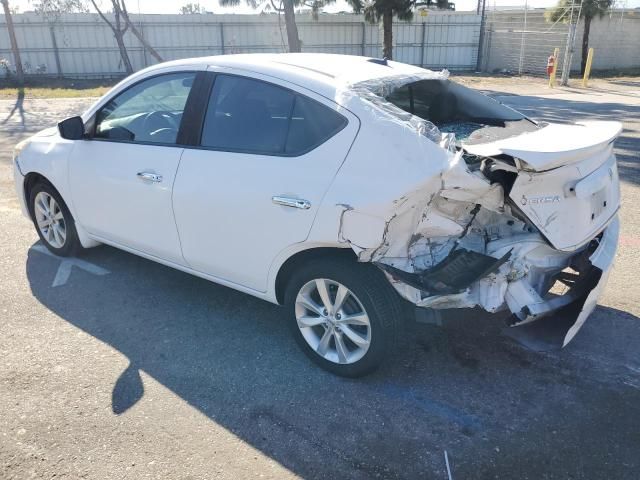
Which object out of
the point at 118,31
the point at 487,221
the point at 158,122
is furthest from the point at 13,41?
the point at 487,221

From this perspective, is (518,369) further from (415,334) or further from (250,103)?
(250,103)

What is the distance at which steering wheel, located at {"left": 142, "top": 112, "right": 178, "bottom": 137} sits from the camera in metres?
3.69

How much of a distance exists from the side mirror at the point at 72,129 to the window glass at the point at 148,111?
4.8 inches

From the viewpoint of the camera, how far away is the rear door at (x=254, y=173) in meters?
2.95

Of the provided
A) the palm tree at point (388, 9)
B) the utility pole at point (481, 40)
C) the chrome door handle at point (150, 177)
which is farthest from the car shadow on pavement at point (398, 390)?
the utility pole at point (481, 40)

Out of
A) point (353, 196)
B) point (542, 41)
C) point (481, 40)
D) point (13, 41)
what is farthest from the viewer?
point (481, 40)

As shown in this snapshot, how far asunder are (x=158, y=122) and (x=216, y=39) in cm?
2334

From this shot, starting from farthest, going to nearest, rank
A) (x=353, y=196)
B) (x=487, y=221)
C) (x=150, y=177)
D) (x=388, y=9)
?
(x=388, y=9), (x=150, y=177), (x=487, y=221), (x=353, y=196)

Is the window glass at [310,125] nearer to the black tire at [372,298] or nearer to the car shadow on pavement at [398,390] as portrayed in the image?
the black tire at [372,298]

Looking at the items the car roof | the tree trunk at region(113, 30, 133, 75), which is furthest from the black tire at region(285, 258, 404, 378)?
the tree trunk at region(113, 30, 133, 75)

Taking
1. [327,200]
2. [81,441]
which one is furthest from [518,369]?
[81,441]

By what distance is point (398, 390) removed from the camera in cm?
310

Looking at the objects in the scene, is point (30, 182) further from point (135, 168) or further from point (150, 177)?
point (150, 177)

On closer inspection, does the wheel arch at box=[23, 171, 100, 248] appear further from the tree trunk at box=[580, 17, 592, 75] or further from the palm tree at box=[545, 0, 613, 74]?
the tree trunk at box=[580, 17, 592, 75]
